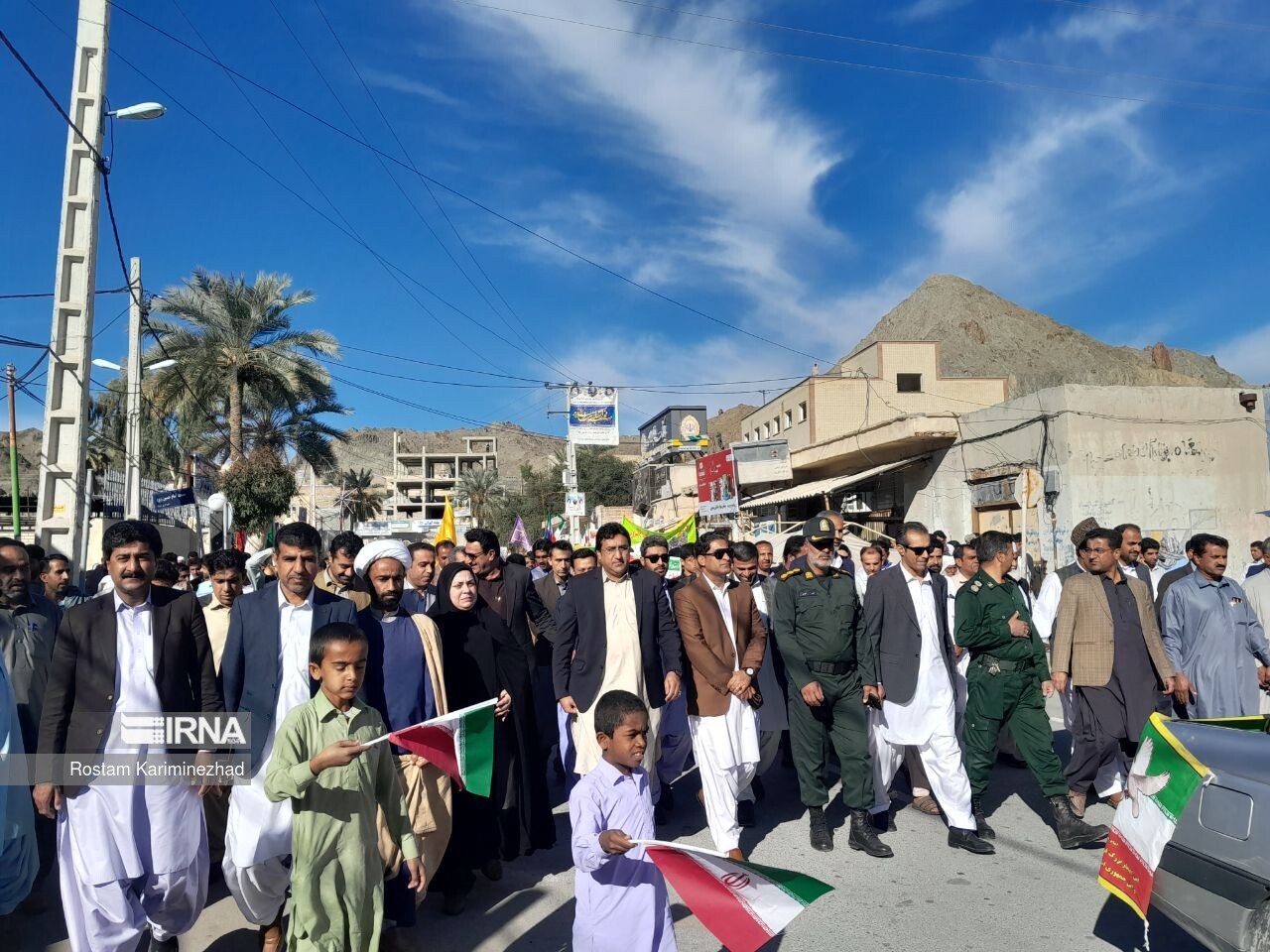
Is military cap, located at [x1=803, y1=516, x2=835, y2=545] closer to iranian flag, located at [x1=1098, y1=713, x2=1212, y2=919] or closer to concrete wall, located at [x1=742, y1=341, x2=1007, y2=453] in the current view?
iranian flag, located at [x1=1098, y1=713, x2=1212, y2=919]

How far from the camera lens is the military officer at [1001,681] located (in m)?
5.41

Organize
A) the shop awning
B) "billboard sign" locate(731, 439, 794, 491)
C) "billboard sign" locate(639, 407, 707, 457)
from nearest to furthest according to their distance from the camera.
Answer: the shop awning → "billboard sign" locate(731, 439, 794, 491) → "billboard sign" locate(639, 407, 707, 457)

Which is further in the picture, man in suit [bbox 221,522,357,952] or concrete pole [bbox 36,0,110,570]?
concrete pole [bbox 36,0,110,570]

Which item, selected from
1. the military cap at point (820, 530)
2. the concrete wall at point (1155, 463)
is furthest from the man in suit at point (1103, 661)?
the concrete wall at point (1155, 463)

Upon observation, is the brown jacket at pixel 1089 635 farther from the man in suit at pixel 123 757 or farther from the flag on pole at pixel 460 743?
the man in suit at pixel 123 757

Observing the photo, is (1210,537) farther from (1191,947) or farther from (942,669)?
(1191,947)

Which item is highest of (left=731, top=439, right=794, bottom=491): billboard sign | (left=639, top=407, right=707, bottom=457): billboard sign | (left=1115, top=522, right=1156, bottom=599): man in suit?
(left=639, top=407, right=707, bottom=457): billboard sign

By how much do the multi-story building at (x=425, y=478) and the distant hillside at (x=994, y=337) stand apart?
5040 centimetres

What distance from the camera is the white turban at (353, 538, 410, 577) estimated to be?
4469mm

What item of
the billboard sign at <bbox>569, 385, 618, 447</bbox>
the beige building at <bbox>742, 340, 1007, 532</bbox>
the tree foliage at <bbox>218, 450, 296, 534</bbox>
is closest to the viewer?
the beige building at <bbox>742, 340, 1007, 532</bbox>

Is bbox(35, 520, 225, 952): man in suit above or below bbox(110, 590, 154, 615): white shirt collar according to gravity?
below

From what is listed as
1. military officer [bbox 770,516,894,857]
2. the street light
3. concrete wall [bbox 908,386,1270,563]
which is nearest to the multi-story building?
concrete wall [bbox 908,386,1270,563]

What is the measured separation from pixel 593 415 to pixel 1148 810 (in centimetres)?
3537

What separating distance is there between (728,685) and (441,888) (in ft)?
6.37
